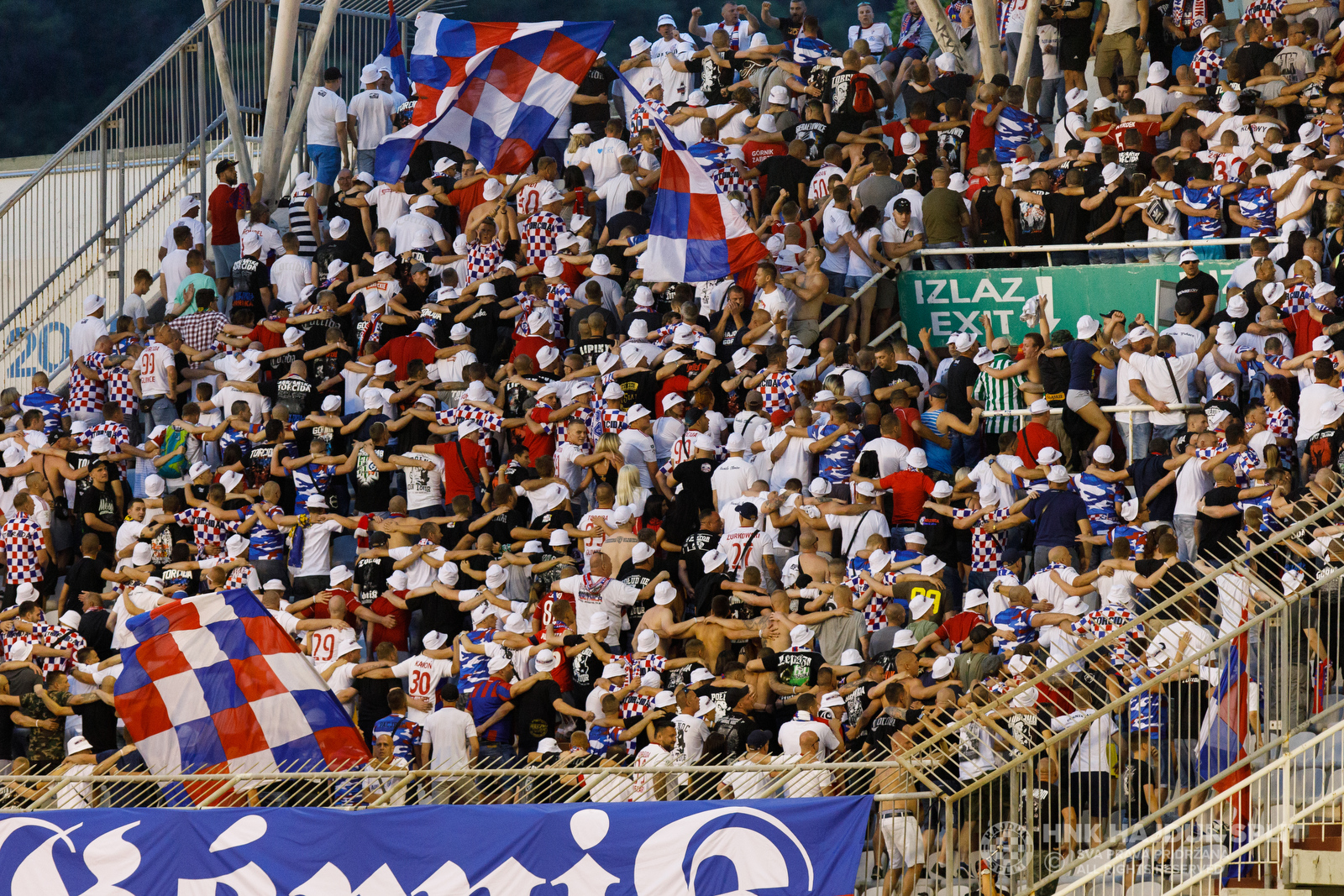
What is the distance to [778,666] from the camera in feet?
57.2

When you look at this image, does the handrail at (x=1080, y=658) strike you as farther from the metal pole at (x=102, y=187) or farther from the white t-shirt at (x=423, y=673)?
the metal pole at (x=102, y=187)

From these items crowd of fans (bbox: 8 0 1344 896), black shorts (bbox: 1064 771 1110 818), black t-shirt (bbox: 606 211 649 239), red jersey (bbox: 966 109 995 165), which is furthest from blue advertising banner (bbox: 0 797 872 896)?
red jersey (bbox: 966 109 995 165)

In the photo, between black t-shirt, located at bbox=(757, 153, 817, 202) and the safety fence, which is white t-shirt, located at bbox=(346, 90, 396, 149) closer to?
the safety fence

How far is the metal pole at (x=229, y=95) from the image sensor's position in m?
25.9

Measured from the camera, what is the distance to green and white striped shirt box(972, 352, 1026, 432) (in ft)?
64.5

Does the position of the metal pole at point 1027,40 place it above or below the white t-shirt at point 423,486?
above

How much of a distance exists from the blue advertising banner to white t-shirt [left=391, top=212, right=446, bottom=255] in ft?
33.8

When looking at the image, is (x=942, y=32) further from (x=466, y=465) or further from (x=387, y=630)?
(x=387, y=630)

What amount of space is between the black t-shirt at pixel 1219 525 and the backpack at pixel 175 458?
401 inches

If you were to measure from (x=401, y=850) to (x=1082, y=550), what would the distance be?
23.0 ft

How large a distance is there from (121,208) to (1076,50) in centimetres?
1120

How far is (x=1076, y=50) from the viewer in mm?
24281

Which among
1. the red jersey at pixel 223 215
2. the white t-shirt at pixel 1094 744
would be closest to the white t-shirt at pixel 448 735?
the white t-shirt at pixel 1094 744

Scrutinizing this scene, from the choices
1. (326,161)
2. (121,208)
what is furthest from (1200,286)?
(121,208)
